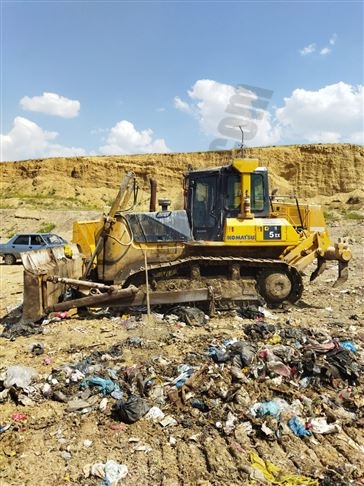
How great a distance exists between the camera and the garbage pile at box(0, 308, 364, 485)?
3.94m

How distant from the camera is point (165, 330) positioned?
6531 mm

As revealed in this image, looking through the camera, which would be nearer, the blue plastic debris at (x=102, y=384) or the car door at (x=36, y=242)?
the blue plastic debris at (x=102, y=384)

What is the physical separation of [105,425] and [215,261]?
152 inches

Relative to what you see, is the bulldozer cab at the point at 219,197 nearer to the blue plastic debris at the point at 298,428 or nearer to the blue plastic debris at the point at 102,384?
the blue plastic debris at the point at 102,384

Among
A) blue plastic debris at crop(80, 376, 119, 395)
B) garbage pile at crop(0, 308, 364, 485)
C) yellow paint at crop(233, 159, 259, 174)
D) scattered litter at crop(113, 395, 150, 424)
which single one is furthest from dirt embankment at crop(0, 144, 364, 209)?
scattered litter at crop(113, 395, 150, 424)

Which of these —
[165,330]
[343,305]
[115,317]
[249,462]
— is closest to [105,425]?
[249,462]

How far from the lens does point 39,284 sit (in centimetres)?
665

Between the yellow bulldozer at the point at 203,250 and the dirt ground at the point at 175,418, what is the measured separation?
1001 mm

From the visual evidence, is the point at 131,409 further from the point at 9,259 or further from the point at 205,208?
the point at 9,259

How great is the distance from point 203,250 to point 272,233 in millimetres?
1240

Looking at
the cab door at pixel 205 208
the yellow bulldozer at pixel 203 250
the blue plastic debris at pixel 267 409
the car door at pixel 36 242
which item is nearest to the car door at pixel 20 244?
the car door at pixel 36 242

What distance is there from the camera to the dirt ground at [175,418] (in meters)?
3.40

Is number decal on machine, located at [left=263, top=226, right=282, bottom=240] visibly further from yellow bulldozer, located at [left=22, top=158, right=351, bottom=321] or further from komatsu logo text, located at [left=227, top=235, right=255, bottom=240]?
komatsu logo text, located at [left=227, top=235, right=255, bottom=240]

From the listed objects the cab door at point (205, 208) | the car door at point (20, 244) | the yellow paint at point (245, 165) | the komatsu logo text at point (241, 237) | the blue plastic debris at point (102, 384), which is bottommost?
the blue plastic debris at point (102, 384)
